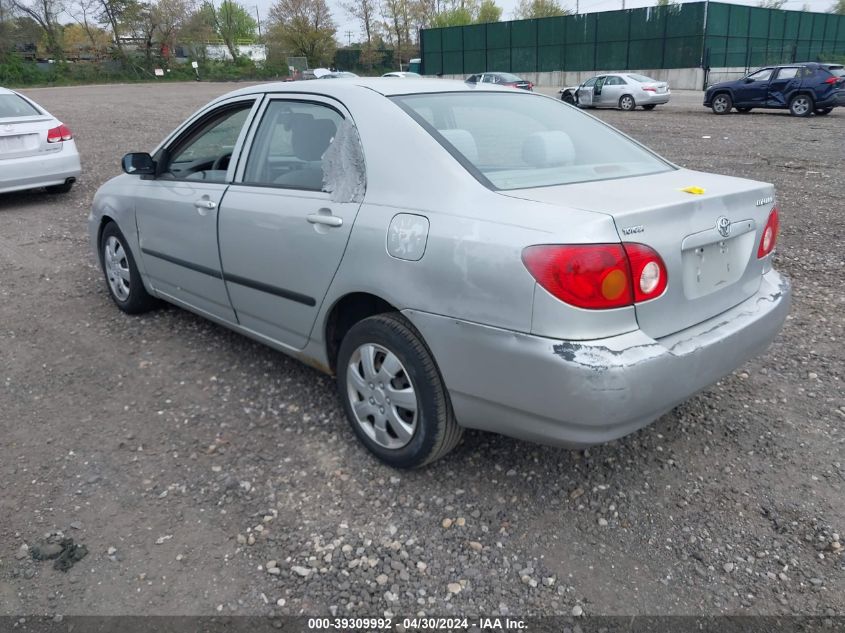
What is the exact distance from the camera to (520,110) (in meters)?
3.61

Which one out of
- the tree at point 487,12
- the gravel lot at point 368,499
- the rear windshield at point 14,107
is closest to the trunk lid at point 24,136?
the rear windshield at point 14,107

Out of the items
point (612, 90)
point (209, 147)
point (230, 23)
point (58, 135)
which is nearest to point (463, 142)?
point (209, 147)

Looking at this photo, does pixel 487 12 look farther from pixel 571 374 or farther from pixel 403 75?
pixel 571 374

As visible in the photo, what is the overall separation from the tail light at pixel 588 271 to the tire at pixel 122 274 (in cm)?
342

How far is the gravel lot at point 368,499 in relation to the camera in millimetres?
2549

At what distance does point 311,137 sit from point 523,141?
1.05 m

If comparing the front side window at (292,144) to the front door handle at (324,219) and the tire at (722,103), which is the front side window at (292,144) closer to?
the front door handle at (324,219)

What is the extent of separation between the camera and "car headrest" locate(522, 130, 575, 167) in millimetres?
3223

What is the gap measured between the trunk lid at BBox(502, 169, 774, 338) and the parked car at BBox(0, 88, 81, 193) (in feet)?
26.6

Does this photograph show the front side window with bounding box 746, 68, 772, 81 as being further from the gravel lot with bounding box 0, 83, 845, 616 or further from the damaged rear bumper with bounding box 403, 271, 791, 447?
the damaged rear bumper with bounding box 403, 271, 791, 447

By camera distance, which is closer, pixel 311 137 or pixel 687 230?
pixel 687 230

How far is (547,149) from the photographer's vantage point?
3.31 m

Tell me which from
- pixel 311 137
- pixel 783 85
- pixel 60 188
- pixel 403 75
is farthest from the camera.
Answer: pixel 403 75

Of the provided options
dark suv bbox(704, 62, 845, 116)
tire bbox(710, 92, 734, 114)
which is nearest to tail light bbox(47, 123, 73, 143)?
dark suv bbox(704, 62, 845, 116)
